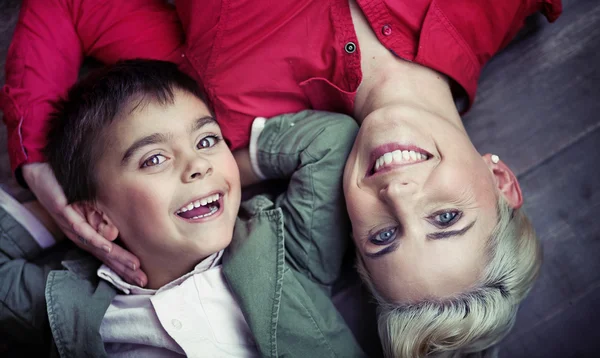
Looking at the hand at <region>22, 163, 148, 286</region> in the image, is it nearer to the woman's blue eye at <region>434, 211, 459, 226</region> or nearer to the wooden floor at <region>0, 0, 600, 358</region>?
the wooden floor at <region>0, 0, 600, 358</region>

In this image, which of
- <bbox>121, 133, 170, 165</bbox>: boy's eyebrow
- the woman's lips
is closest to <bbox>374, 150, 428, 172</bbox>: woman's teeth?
the woman's lips

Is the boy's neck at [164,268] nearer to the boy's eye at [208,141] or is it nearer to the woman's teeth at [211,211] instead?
the woman's teeth at [211,211]

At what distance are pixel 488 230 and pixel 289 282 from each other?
21.0 inches

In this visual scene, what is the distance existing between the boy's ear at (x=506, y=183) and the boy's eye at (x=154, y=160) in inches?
33.2

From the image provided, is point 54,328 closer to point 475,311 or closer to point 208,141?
point 208,141

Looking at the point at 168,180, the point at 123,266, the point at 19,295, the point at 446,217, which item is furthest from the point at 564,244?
the point at 19,295

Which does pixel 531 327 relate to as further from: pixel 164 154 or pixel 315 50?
pixel 164 154

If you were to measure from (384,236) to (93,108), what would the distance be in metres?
0.80

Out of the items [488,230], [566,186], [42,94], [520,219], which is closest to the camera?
[488,230]

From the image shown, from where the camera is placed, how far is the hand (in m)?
1.39

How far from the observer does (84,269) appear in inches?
59.5

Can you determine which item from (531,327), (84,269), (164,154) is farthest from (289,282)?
(531,327)

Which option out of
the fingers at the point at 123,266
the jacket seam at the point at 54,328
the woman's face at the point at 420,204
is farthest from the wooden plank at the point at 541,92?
the jacket seam at the point at 54,328

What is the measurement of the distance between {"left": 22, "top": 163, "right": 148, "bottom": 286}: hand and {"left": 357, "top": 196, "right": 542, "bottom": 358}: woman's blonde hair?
2.16 feet
